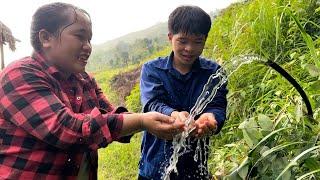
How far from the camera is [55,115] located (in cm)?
172

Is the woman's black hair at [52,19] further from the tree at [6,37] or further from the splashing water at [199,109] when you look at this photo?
the tree at [6,37]

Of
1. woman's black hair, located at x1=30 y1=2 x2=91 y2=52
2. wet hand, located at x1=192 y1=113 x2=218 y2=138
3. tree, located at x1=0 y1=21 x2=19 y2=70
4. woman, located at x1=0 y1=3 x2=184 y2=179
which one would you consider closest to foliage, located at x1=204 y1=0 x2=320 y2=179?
wet hand, located at x1=192 y1=113 x2=218 y2=138

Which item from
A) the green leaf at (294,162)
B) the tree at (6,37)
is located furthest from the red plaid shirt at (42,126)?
the tree at (6,37)

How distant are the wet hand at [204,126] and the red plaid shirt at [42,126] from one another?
424mm

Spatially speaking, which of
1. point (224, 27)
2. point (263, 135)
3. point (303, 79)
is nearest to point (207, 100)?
point (263, 135)

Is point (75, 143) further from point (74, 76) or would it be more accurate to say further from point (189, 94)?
point (189, 94)

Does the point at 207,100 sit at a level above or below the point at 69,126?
below

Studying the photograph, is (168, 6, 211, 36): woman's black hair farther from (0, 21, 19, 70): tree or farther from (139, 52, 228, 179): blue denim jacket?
(0, 21, 19, 70): tree

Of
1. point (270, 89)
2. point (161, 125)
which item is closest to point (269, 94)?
point (270, 89)

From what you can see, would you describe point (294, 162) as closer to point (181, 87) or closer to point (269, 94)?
point (181, 87)

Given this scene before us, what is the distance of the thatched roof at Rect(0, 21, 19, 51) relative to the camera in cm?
1262

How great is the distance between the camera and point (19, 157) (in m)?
1.82

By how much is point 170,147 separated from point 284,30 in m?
2.00

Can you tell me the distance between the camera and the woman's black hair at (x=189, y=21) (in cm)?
236
